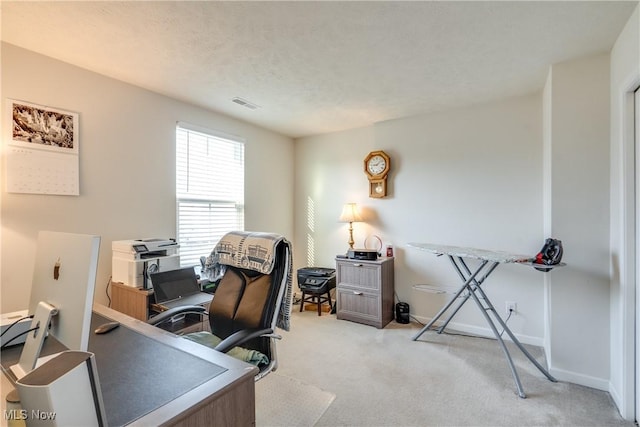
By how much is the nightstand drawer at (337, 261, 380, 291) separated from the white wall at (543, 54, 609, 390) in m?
1.63

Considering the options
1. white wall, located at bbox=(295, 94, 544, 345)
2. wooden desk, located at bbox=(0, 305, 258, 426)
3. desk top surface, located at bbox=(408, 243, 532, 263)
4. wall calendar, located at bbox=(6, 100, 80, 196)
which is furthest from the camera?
white wall, located at bbox=(295, 94, 544, 345)

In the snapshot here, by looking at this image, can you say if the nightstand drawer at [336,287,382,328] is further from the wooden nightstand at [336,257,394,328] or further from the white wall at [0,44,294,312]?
the white wall at [0,44,294,312]

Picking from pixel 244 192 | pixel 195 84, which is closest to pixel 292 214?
pixel 244 192

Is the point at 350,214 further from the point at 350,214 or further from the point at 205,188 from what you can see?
the point at 205,188

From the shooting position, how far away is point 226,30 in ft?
6.40

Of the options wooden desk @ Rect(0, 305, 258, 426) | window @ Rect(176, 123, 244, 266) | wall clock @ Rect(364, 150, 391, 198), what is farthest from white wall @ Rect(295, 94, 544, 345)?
wooden desk @ Rect(0, 305, 258, 426)

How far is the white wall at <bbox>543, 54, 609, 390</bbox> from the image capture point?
222 centimetres

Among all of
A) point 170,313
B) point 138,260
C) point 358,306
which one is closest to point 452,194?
point 358,306

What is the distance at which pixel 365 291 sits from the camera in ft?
11.7

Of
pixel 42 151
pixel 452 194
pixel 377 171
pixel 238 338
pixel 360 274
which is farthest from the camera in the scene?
pixel 377 171

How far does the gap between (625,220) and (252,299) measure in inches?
96.3

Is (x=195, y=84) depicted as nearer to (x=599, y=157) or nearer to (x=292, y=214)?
(x=292, y=214)

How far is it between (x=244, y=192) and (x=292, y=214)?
3.43ft

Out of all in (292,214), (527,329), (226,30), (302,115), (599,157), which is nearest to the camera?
(226,30)
